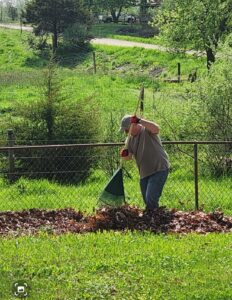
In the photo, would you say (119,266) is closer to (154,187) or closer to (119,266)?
(119,266)

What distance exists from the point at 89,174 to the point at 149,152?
494cm

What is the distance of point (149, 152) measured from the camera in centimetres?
724

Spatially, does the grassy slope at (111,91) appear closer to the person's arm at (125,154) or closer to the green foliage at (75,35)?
the green foliage at (75,35)

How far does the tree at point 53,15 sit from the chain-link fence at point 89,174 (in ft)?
93.6

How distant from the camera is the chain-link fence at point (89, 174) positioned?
10.4m

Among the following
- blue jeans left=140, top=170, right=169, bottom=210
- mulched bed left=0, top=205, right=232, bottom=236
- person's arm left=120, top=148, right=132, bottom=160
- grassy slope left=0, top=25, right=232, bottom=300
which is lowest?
mulched bed left=0, top=205, right=232, bottom=236

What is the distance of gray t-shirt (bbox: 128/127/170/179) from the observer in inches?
284

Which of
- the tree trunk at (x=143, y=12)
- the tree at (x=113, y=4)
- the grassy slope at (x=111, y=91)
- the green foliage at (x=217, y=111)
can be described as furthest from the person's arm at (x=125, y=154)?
the tree at (x=113, y=4)

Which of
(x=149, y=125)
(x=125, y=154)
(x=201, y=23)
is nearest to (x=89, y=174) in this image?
(x=125, y=154)

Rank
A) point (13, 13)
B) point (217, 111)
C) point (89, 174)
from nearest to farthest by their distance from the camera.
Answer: point (217, 111)
point (89, 174)
point (13, 13)

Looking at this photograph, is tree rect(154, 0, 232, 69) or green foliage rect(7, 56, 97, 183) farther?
tree rect(154, 0, 232, 69)

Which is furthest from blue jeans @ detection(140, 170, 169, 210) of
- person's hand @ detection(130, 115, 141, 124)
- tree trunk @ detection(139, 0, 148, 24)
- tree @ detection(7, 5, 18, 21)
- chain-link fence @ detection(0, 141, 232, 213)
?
tree @ detection(7, 5, 18, 21)

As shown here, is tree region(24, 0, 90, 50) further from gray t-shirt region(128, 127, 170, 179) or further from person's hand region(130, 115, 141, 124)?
person's hand region(130, 115, 141, 124)

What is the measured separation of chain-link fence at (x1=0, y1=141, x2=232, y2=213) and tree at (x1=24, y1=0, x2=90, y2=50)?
28.5 metres
